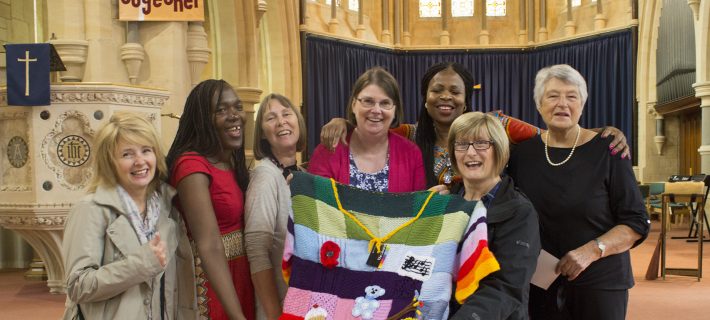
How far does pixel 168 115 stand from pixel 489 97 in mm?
11701

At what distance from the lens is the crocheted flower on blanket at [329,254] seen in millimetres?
1875

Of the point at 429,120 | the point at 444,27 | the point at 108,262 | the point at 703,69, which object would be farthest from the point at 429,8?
the point at 108,262

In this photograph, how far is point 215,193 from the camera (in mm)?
2305

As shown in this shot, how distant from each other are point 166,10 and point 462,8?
1159 cm

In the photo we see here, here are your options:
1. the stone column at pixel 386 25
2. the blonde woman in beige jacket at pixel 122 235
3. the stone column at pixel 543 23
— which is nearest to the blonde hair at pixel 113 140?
the blonde woman in beige jacket at pixel 122 235

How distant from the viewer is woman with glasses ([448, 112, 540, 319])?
183 cm

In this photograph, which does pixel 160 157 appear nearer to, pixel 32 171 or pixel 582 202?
pixel 582 202

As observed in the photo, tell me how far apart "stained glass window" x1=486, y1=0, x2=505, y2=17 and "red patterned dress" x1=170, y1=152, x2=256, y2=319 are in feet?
50.8

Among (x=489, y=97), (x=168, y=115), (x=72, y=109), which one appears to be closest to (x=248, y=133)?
(x=168, y=115)

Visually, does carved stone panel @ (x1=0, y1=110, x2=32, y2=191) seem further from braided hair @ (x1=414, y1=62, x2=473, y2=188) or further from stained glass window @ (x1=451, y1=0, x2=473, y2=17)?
stained glass window @ (x1=451, y1=0, x2=473, y2=17)

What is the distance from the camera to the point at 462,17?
1712 centimetres

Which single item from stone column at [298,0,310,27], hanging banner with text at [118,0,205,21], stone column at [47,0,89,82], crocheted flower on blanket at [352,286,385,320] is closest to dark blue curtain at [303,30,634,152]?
stone column at [298,0,310,27]

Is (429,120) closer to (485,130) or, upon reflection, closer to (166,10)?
(485,130)

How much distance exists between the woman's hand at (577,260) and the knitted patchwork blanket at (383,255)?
64cm
